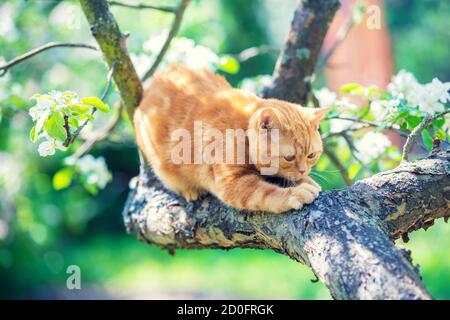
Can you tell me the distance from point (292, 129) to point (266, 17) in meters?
4.51

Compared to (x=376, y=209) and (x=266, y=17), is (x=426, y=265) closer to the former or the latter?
(x=376, y=209)

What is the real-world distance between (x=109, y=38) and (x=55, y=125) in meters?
0.60

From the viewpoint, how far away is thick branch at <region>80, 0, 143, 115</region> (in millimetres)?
1987

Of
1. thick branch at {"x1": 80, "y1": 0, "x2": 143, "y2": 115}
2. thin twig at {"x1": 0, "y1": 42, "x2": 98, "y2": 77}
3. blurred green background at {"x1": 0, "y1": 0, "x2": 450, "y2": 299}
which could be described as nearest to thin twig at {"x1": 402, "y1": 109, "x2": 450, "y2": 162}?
thick branch at {"x1": 80, "y1": 0, "x2": 143, "y2": 115}

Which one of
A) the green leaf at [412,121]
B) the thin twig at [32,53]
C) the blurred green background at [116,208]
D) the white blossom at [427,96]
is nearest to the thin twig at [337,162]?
the white blossom at [427,96]

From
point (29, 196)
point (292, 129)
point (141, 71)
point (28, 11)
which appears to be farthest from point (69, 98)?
point (29, 196)

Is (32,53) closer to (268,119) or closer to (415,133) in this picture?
(268,119)

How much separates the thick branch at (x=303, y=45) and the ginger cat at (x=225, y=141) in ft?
0.95

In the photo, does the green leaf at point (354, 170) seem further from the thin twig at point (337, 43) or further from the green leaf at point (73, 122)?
the green leaf at point (73, 122)

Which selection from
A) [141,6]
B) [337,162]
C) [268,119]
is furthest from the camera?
[337,162]

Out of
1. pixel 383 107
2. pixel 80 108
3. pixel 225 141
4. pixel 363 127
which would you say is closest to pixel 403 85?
pixel 383 107

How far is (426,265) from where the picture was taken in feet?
Result: 13.1

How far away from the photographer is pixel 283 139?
1850 mm

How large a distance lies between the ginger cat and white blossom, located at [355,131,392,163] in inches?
13.9
